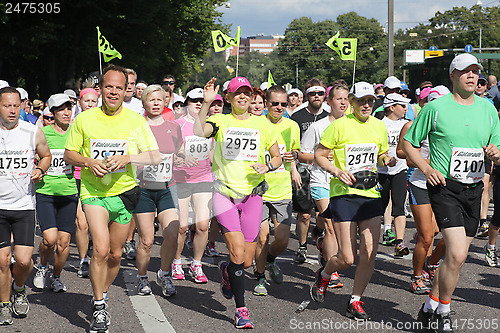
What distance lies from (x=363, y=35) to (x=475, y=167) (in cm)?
11110

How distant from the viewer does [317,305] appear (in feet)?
21.4

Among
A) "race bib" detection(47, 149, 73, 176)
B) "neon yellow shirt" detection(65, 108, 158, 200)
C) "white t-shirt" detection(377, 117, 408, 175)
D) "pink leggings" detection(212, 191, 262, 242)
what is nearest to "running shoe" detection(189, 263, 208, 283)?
"pink leggings" detection(212, 191, 262, 242)

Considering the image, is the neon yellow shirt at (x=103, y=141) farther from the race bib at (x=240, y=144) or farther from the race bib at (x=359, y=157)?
the race bib at (x=359, y=157)

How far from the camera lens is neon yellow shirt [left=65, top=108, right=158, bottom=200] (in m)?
5.82

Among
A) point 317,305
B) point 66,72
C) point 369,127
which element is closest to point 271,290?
point 317,305

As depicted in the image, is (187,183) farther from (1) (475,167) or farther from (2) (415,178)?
(1) (475,167)

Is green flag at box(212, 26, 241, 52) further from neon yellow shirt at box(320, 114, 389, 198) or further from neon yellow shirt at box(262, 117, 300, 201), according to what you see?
neon yellow shirt at box(320, 114, 389, 198)

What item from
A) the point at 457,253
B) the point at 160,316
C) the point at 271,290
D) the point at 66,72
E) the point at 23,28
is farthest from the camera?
the point at 66,72

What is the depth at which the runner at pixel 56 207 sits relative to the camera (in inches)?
281

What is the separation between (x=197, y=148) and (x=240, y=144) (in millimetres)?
1928

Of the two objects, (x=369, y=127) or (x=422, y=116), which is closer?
(x=422, y=116)

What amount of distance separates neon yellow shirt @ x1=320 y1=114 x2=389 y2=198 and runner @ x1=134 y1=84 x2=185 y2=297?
1781mm

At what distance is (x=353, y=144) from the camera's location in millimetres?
6246

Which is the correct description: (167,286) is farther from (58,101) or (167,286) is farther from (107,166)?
(58,101)
